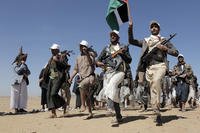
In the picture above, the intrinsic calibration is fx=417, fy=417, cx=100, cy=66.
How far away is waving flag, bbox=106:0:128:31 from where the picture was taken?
1077 centimetres

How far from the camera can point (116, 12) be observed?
10.9 m

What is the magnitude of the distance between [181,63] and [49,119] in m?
5.27

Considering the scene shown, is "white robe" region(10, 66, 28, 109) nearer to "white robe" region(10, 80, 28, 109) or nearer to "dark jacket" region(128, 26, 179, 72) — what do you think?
"white robe" region(10, 80, 28, 109)

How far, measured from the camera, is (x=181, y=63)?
47.6ft

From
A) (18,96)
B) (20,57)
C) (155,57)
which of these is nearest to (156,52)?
(155,57)

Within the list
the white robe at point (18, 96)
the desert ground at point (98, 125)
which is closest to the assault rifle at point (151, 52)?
the desert ground at point (98, 125)

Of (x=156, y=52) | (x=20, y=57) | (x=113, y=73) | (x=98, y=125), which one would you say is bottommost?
(x=98, y=125)

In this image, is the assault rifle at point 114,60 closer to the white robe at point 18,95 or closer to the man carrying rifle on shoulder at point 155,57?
the man carrying rifle on shoulder at point 155,57

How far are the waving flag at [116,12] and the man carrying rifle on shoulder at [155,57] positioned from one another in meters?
1.26

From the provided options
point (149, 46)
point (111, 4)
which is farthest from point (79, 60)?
point (149, 46)

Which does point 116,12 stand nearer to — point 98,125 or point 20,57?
point 98,125

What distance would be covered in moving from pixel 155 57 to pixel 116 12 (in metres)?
1.99

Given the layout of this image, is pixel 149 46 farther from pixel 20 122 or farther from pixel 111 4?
pixel 20 122

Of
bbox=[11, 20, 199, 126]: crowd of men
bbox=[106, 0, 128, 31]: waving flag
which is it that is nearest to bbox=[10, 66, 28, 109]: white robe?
bbox=[11, 20, 199, 126]: crowd of men
